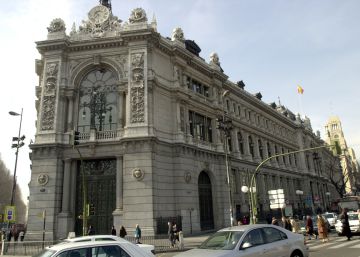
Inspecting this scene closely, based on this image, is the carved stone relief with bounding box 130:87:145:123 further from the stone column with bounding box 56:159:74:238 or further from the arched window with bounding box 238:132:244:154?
the arched window with bounding box 238:132:244:154

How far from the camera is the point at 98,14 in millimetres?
31906

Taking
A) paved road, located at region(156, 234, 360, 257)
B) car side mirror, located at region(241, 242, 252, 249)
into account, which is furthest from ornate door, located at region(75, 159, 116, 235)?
car side mirror, located at region(241, 242, 252, 249)

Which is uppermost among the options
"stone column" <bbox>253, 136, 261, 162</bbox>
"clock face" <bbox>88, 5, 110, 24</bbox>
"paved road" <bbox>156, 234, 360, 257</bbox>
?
"clock face" <bbox>88, 5, 110, 24</bbox>

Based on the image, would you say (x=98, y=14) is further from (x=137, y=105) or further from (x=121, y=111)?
(x=137, y=105)

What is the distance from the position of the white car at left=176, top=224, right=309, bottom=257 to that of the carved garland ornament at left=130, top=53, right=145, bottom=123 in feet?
65.7

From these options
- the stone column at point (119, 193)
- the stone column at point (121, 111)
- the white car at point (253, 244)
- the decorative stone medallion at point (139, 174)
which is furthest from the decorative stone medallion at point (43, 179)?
the white car at point (253, 244)

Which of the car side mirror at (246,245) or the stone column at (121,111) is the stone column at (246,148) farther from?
the car side mirror at (246,245)

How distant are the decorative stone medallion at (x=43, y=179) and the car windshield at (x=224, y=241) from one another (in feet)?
73.8

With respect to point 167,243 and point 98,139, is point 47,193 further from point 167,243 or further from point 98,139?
point 167,243

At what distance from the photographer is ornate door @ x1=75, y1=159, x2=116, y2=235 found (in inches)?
1073

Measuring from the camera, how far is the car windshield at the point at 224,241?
8259mm

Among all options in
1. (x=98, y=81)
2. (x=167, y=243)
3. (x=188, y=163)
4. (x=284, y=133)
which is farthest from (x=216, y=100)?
(x=284, y=133)

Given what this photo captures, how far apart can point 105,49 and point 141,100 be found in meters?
6.93

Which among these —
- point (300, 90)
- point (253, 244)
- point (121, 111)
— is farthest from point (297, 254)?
point (300, 90)
